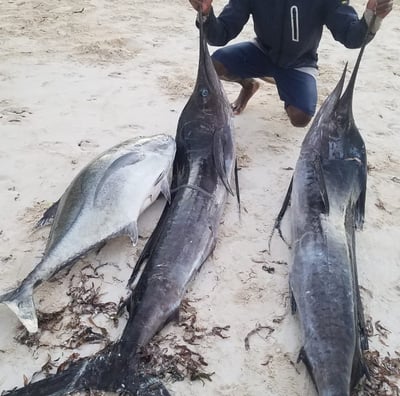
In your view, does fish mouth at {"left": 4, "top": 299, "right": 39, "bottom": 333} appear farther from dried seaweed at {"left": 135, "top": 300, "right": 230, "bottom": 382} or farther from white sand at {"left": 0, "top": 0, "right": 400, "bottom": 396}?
dried seaweed at {"left": 135, "top": 300, "right": 230, "bottom": 382}

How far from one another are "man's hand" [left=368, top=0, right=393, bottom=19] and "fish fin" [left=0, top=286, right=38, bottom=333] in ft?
8.81

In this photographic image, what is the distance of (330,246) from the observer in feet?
8.24

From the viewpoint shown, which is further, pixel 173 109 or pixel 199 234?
pixel 173 109

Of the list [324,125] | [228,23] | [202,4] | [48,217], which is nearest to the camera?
[48,217]

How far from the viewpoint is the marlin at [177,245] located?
6.66 feet

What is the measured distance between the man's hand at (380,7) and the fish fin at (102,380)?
2581 millimetres

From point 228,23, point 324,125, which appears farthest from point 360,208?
point 228,23

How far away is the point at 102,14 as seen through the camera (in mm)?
6414

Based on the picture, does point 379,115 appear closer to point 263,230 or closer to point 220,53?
point 220,53

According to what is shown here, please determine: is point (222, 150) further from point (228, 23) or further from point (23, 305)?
point (23, 305)

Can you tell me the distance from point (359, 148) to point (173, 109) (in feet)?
6.03

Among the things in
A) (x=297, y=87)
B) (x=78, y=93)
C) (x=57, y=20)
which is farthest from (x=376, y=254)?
(x=57, y=20)

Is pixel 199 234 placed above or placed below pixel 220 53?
below

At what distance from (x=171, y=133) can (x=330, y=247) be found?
1.92 meters
